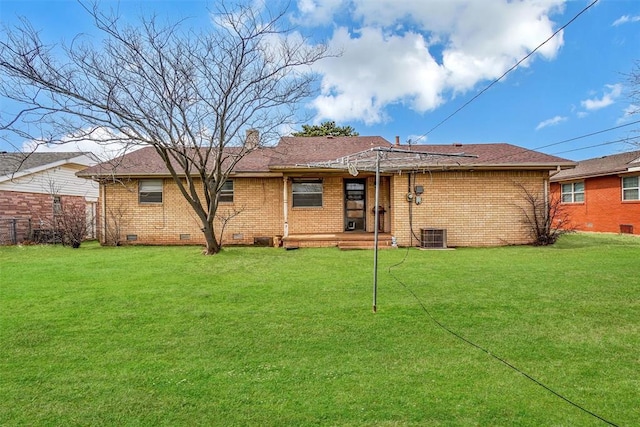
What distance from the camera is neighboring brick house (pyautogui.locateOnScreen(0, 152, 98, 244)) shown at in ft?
46.7

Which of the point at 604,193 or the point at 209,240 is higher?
the point at 604,193

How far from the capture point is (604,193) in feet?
53.9

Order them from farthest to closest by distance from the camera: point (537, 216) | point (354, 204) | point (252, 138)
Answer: point (354, 204) < point (537, 216) < point (252, 138)

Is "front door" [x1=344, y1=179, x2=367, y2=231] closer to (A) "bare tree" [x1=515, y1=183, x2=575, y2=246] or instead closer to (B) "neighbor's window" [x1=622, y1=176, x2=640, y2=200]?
(A) "bare tree" [x1=515, y1=183, x2=575, y2=246]

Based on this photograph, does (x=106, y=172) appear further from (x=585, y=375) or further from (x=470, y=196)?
(x=585, y=375)

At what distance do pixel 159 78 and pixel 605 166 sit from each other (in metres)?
19.5

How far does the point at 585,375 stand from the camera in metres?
3.14

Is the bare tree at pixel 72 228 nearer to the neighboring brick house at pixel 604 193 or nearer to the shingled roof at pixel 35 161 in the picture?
the shingled roof at pixel 35 161

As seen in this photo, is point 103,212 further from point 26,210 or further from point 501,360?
point 501,360

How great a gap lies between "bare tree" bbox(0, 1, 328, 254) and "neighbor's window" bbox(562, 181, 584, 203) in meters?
15.9

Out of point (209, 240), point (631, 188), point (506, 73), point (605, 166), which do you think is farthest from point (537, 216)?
Answer: point (209, 240)

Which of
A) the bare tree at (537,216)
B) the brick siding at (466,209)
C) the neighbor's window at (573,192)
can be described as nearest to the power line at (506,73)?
the brick siding at (466,209)

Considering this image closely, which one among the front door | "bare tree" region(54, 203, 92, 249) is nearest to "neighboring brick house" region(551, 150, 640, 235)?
the front door

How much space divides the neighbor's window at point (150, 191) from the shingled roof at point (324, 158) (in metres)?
0.51
